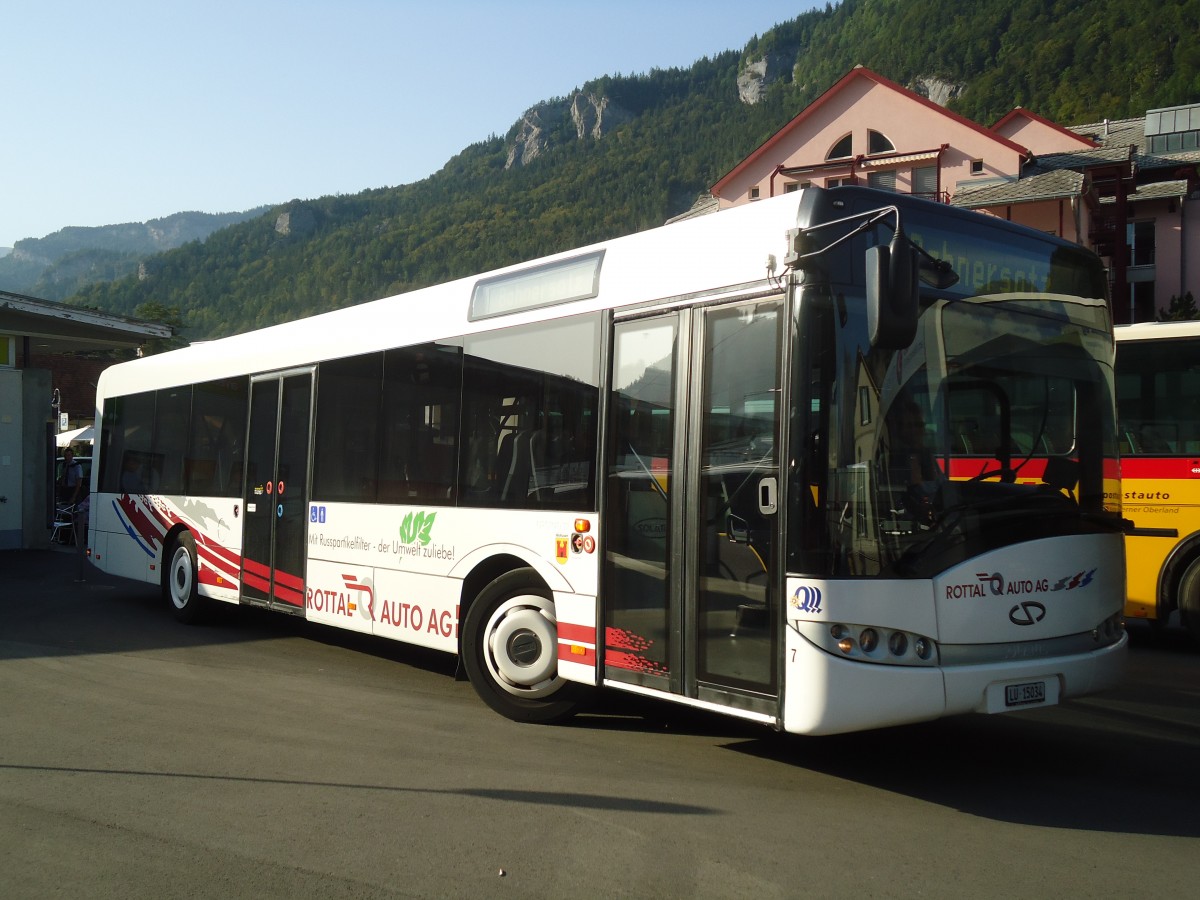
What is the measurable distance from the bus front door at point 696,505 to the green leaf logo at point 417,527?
216cm

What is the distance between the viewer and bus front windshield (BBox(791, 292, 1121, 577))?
564 cm

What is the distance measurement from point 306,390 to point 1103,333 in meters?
6.76

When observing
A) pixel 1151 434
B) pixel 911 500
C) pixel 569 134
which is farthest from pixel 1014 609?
pixel 569 134

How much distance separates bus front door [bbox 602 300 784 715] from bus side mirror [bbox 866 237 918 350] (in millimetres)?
645

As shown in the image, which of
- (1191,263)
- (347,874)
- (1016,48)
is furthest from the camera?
(1016,48)

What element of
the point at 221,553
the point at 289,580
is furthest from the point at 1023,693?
the point at 221,553

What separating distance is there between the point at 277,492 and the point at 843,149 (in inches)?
1452

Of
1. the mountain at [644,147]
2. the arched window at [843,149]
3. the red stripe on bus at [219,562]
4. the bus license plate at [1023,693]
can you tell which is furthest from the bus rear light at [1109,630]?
the mountain at [644,147]

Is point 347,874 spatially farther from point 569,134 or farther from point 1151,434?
point 569,134

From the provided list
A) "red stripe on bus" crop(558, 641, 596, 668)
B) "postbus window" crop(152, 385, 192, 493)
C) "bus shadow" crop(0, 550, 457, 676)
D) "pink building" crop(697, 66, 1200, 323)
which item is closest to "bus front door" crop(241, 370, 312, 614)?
"bus shadow" crop(0, 550, 457, 676)

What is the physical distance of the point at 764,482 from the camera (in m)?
5.88

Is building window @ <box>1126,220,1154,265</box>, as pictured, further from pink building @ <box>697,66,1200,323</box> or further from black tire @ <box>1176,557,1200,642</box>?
black tire @ <box>1176,557,1200,642</box>

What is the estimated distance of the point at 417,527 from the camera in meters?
8.70

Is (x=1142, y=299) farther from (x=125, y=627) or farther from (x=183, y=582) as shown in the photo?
(x=125, y=627)
